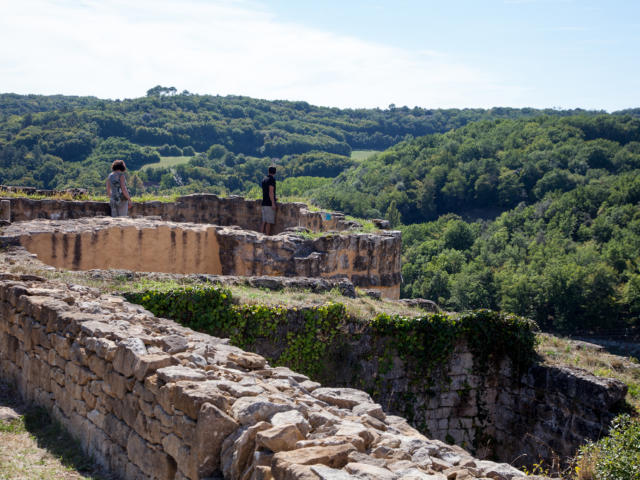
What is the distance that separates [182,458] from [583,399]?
538 centimetres

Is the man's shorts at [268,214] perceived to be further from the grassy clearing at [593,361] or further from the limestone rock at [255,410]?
the limestone rock at [255,410]

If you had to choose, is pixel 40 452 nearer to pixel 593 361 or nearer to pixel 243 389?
pixel 243 389

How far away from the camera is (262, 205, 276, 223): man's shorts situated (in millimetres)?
15258

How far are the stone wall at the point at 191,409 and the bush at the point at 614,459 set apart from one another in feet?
3.38

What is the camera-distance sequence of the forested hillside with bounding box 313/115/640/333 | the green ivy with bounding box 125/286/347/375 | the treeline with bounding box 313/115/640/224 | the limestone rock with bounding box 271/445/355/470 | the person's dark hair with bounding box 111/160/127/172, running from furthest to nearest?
the treeline with bounding box 313/115/640/224 < the forested hillside with bounding box 313/115/640/333 < the person's dark hair with bounding box 111/160/127/172 < the green ivy with bounding box 125/286/347/375 < the limestone rock with bounding box 271/445/355/470

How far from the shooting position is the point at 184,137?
6638cm

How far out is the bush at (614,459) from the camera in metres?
4.40


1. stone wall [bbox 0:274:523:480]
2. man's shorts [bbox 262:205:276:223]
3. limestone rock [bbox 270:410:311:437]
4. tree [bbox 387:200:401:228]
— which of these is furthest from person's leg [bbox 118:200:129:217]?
tree [bbox 387:200:401:228]

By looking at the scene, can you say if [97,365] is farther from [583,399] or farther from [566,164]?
[566,164]

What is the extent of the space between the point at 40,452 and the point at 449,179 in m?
64.1

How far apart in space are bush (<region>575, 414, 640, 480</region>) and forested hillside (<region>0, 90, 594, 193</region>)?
31.7 m

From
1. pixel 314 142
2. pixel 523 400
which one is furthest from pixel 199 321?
pixel 314 142

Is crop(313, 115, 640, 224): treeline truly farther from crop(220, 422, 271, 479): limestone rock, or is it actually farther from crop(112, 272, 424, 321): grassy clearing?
crop(220, 422, 271, 479): limestone rock

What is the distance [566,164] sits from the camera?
210ft
